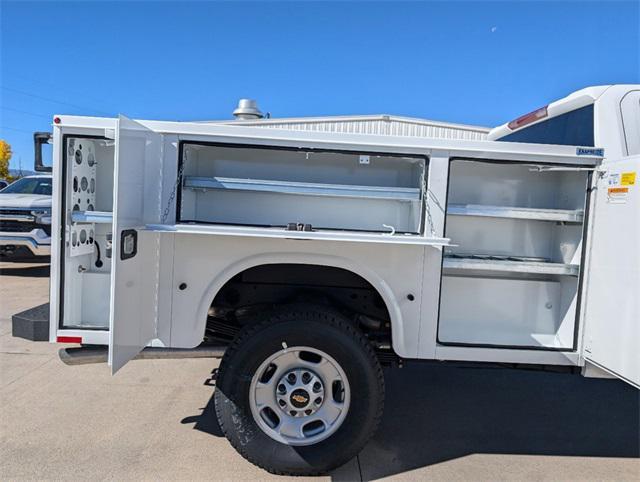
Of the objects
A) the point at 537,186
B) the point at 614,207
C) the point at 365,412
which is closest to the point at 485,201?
the point at 537,186

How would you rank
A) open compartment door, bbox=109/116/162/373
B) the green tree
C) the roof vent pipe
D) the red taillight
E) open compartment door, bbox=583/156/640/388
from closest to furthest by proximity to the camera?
open compartment door, bbox=109/116/162/373 → open compartment door, bbox=583/156/640/388 → the red taillight → the roof vent pipe → the green tree

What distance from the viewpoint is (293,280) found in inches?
128

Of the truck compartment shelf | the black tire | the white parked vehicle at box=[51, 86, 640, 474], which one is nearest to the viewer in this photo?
the white parked vehicle at box=[51, 86, 640, 474]

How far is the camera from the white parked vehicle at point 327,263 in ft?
9.04

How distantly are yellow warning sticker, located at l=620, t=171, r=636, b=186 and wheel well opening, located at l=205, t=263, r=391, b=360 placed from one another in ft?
5.16

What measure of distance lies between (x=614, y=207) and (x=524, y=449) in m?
1.86

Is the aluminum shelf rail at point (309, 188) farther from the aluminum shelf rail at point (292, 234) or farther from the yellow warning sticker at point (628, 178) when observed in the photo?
the yellow warning sticker at point (628, 178)

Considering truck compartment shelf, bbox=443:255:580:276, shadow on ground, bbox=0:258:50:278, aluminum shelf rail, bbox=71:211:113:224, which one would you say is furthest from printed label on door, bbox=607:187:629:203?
shadow on ground, bbox=0:258:50:278

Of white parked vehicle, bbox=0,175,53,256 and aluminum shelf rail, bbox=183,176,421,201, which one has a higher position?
aluminum shelf rail, bbox=183,176,421,201

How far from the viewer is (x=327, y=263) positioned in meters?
2.92

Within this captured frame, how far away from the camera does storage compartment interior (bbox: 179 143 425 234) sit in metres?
3.23

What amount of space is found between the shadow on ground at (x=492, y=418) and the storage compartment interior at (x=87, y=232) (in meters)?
1.26

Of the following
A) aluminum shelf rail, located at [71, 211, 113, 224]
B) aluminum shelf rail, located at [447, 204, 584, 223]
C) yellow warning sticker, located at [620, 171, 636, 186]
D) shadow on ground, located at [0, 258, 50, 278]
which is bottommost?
shadow on ground, located at [0, 258, 50, 278]

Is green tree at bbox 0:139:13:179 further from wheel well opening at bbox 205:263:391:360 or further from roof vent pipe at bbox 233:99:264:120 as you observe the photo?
wheel well opening at bbox 205:263:391:360
